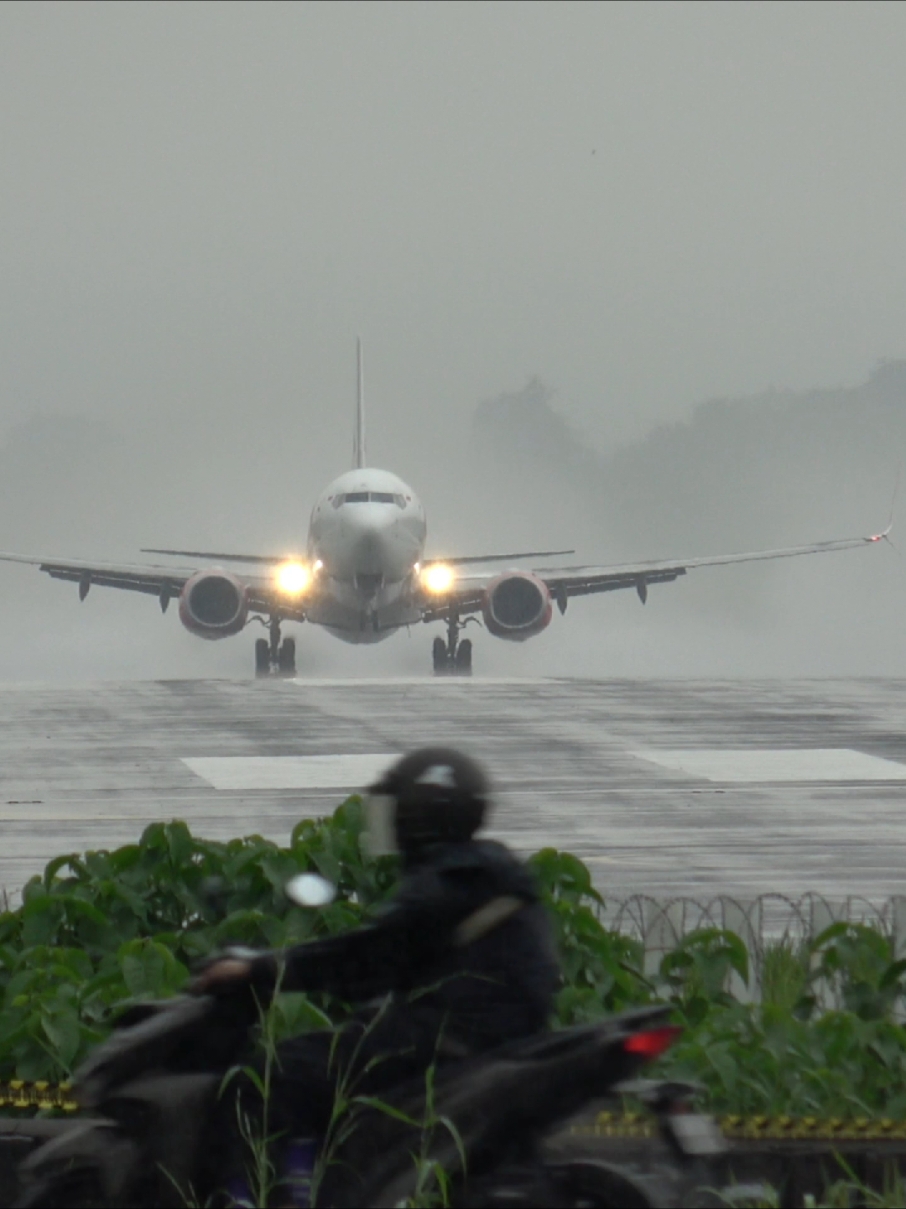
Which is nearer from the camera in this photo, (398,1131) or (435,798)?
(435,798)

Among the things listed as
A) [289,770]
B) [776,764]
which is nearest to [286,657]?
[289,770]

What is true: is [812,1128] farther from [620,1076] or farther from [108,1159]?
[108,1159]

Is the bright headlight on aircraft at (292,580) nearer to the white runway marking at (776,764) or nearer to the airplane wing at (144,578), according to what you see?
the airplane wing at (144,578)

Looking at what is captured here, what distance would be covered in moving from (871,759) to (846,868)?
780 centimetres

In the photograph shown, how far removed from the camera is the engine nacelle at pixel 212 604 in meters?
46.9

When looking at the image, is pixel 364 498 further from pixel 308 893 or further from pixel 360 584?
pixel 308 893

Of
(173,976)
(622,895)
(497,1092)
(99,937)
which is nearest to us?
(497,1092)

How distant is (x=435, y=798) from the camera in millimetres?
4969

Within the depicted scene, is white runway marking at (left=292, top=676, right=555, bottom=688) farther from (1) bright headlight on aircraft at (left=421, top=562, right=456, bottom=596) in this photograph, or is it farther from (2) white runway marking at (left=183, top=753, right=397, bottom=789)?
(1) bright headlight on aircraft at (left=421, top=562, right=456, bottom=596)

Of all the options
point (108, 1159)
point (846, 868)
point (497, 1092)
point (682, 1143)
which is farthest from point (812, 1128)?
point (846, 868)

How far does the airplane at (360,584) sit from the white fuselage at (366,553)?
3 cm

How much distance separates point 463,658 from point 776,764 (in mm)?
30138

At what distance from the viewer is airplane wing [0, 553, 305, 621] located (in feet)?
168

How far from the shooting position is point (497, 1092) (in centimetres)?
480
